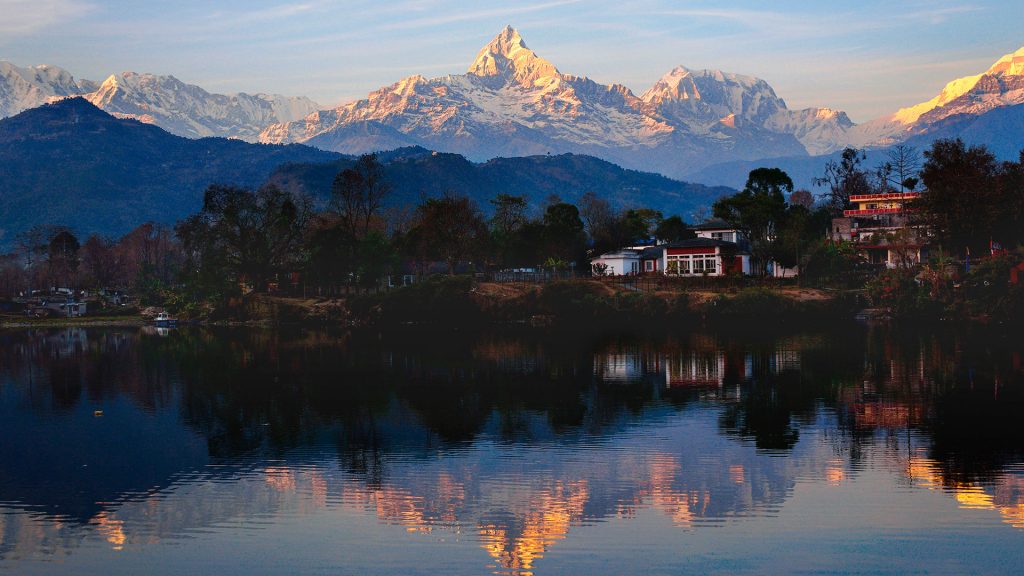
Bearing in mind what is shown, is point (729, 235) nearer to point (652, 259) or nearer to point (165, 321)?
point (652, 259)

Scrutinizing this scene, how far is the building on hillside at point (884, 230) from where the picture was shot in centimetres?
12325

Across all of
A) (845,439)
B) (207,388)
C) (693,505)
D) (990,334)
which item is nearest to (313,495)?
(693,505)

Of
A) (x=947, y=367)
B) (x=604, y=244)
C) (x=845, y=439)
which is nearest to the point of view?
(x=845, y=439)

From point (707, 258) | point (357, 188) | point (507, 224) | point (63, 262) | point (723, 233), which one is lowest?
point (707, 258)

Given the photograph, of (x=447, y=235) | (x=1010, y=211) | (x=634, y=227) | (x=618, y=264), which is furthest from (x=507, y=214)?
(x=1010, y=211)

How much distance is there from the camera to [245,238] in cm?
14625

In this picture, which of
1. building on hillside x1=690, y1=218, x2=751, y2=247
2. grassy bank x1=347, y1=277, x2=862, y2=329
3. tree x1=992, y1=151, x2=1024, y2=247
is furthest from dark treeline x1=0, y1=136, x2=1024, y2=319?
grassy bank x1=347, y1=277, x2=862, y2=329

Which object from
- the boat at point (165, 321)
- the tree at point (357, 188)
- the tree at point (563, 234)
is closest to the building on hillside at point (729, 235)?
the tree at point (563, 234)

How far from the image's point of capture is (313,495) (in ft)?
120

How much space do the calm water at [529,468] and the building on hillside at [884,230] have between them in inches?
1965

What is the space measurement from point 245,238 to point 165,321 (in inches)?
673

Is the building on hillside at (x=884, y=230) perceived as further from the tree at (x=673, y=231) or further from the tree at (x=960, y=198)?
the tree at (x=673, y=231)

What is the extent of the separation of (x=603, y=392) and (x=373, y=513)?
27.8 m

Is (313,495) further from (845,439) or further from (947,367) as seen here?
(947,367)
